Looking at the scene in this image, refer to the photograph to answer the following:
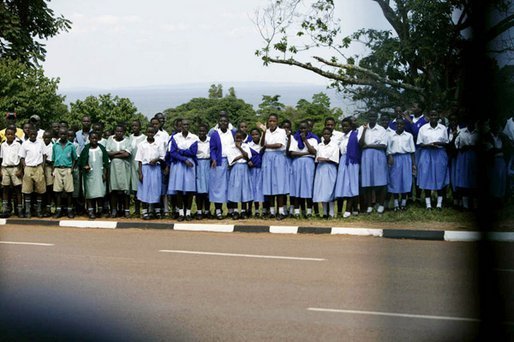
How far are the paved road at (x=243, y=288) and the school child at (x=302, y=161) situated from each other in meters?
1.06

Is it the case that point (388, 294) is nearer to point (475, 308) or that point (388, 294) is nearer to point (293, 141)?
point (475, 308)

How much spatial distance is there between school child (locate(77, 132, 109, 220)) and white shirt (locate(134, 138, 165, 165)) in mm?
503

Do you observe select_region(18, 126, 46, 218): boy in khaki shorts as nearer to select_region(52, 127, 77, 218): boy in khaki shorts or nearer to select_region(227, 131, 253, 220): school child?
select_region(52, 127, 77, 218): boy in khaki shorts

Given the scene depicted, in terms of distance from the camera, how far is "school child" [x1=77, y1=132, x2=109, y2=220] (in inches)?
379

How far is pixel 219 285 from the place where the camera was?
16.3 feet

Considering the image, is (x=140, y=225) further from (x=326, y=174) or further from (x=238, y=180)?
(x=326, y=174)

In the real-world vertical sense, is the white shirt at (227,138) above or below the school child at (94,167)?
above

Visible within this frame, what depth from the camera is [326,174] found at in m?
8.85

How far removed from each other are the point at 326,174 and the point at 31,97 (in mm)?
6855

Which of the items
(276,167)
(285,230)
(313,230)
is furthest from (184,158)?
(313,230)

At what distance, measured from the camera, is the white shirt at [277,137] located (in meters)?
8.89

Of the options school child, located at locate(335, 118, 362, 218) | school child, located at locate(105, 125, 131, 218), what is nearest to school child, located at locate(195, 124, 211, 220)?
school child, located at locate(105, 125, 131, 218)

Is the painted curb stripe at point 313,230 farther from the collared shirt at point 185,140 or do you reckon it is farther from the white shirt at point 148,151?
the white shirt at point 148,151

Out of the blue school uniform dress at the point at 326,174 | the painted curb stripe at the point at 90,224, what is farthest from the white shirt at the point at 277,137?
the painted curb stripe at the point at 90,224
